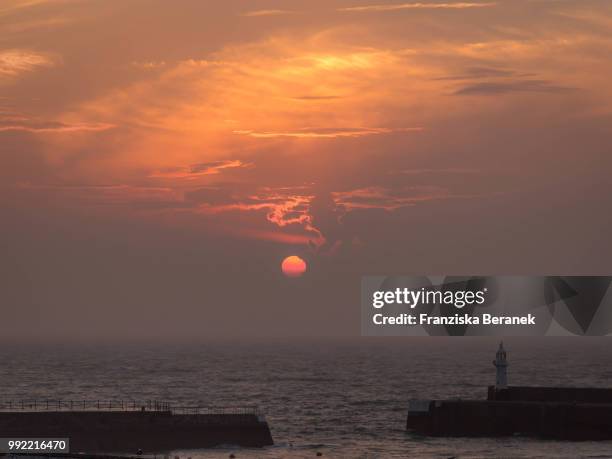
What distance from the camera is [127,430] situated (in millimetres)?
99750

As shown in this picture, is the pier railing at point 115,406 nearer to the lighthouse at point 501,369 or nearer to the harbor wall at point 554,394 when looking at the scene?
the lighthouse at point 501,369

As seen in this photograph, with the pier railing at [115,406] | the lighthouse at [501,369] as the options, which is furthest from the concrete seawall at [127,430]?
the pier railing at [115,406]

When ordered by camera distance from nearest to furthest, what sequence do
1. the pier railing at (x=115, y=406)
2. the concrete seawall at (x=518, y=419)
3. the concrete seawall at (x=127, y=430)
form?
the concrete seawall at (x=127, y=430) → the concrete seawall at (x=518, y=419) → the pier railing at (x=115, y=406)

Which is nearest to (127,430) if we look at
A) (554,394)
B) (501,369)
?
(501,369)

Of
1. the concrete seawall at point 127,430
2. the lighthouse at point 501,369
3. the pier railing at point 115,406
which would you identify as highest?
the lighthouse at point 501,369

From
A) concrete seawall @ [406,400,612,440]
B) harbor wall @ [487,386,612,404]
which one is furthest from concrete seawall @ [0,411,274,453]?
harbor wall @ [487,386,612,404]

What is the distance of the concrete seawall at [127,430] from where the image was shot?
326 feet

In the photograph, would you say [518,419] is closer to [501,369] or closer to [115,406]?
[501,369]

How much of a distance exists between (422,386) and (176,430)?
9925cm

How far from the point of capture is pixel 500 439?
4296 inches

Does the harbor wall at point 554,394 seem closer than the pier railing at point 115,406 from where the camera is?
Yes

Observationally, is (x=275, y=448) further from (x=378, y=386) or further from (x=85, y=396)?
(x=378, y=386)

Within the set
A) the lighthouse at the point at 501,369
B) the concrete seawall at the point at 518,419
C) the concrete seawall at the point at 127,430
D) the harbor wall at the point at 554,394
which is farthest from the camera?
the lighthouse at the point at 501,369

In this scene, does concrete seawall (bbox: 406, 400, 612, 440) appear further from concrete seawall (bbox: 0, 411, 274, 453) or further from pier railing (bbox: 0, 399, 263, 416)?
pier railing (bbox: 0, 399, 263, 416)
